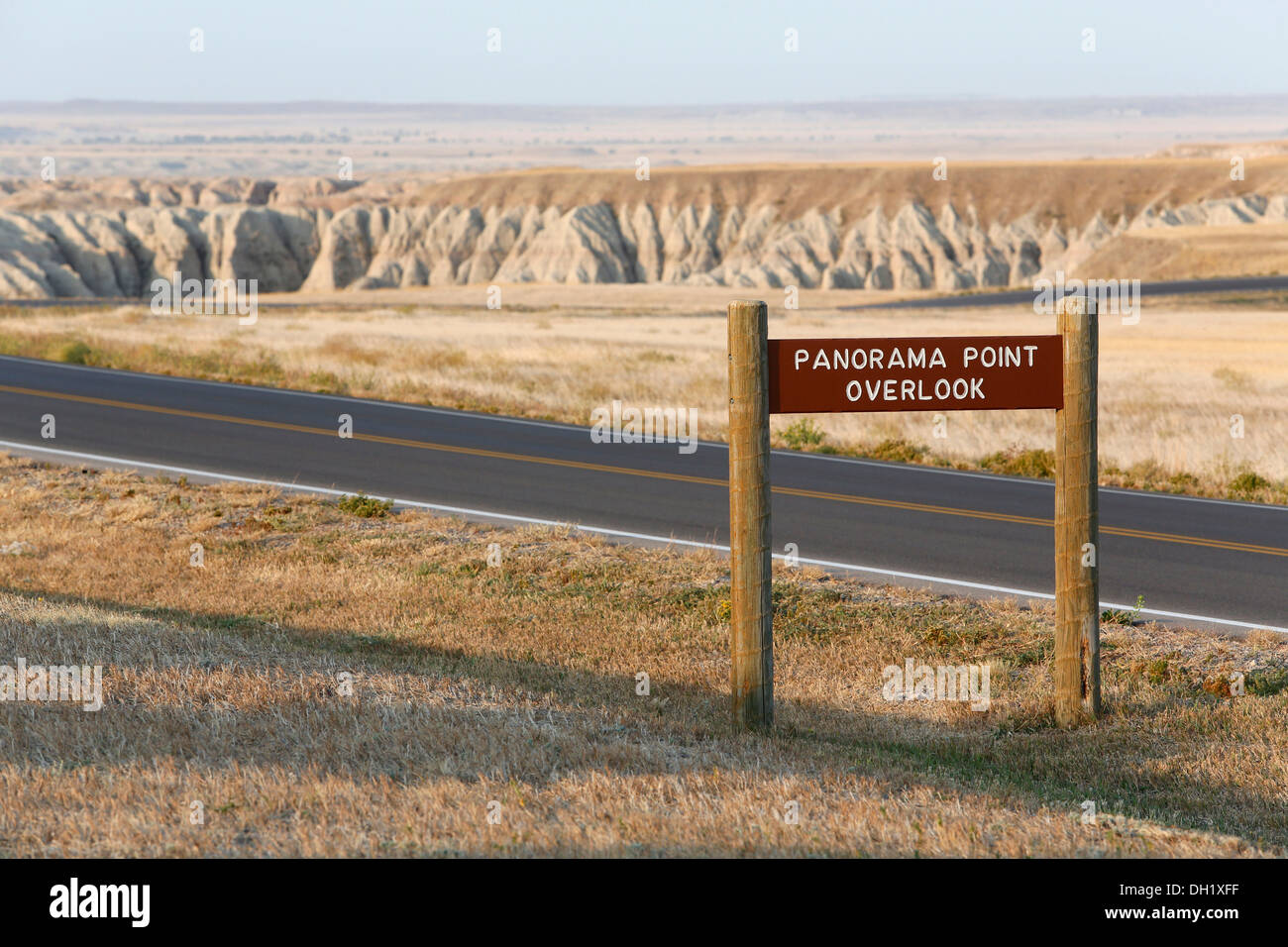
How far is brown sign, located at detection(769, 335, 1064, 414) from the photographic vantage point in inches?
301

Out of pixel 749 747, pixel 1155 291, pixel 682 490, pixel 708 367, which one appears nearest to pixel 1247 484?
pixel 682 490

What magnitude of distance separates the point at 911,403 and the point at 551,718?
279 centimetres

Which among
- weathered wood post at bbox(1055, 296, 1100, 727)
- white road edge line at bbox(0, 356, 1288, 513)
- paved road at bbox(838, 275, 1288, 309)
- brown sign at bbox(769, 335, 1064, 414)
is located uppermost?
brown sign at bbox(769, 335, 1064, 414)

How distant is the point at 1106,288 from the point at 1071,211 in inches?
1634

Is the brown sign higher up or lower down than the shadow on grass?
higher up

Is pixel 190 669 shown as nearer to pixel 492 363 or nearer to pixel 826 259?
pixel 492 363

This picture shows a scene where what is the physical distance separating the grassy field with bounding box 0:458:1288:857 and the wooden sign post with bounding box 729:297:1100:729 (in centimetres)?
41

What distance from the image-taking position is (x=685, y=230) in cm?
10725

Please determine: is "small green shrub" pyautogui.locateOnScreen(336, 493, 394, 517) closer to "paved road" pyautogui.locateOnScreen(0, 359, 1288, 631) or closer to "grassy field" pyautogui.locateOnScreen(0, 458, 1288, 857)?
"grassy field" pyautogui.locateOnScreen(0, 458, 1288, 857)

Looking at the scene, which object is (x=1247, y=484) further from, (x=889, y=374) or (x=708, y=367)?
(x=708, y=367)

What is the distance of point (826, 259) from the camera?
3821 inches

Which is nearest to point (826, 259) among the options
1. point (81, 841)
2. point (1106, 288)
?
point (1106, 288)

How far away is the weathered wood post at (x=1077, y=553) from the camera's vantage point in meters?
8.00

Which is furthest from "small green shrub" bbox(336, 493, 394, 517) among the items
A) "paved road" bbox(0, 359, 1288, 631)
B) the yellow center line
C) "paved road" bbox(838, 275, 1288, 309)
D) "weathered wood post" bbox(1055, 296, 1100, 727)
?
"paved road" bbox(838, 275, 1288, 309)
